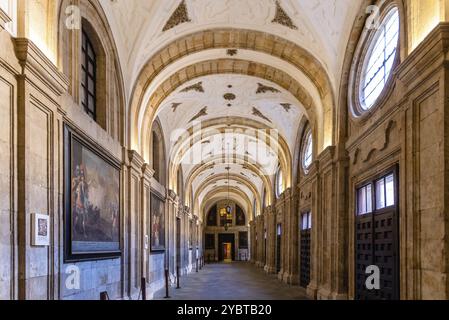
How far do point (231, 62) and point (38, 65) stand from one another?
1018 centimetres

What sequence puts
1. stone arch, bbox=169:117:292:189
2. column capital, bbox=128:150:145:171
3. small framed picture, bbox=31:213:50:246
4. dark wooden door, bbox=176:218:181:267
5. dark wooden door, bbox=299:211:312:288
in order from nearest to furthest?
small framed picture, bbox=31:213:50:246 < column capital, bbox=128:150:145:171 < dark wooden door, bbox=299:211:312:288 < stone arch, bbox=169:117:292:189 < dark wooden door, bbox=176:218:181:267

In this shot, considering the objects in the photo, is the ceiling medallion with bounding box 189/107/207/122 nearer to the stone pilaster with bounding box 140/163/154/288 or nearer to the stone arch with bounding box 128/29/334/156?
the stone pilaster with bounding box 140/163/154/288

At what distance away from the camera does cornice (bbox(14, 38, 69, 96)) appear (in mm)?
6469

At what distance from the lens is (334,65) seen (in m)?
13.2

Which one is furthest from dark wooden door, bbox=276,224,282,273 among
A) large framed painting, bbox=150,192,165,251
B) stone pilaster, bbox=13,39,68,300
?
stone pilaster, bbox=13,39,68,300

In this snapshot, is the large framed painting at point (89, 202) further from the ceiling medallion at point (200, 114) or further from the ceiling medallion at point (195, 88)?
the ceiling medallion at point (200, 114)

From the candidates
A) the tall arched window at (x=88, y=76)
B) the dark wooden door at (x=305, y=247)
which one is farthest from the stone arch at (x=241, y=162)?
the tall arched window at (x=88, y=76)

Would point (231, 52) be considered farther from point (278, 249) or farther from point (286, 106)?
point (278, 249)

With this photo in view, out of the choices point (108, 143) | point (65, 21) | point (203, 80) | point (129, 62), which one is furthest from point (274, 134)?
point (65, 21)

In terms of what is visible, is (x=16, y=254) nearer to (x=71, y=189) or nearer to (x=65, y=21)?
(x=71, y=189)

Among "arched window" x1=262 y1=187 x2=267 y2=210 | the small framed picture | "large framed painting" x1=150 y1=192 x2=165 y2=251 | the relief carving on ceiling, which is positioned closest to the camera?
the small framed picture

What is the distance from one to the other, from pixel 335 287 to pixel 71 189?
7808 millimetres

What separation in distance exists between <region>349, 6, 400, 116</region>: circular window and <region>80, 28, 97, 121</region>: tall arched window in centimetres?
625

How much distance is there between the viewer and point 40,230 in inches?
271
